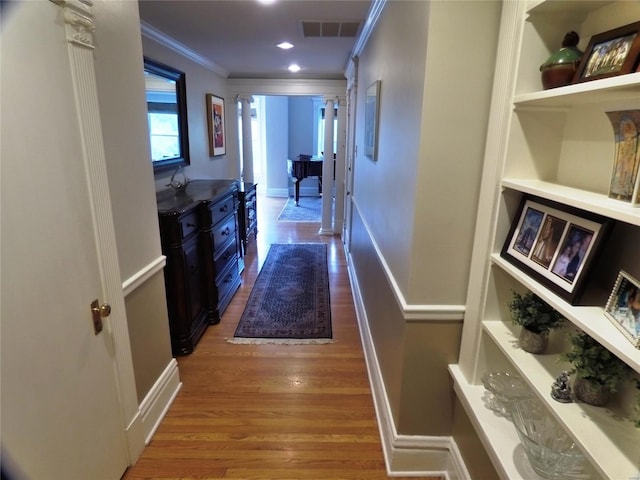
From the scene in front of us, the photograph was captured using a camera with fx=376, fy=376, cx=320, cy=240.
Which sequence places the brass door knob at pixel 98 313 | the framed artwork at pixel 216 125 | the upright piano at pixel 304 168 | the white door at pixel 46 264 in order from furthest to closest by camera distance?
the upright piano at pixel 304 168
the framed artwork at pixel 216 125
the brass door knob at pixel 98 313
the white door at pixel 46 264

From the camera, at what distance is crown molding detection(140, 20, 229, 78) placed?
2916 mm

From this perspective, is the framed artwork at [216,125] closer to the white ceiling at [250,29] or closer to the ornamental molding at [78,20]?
the white ceiling at [250,29]

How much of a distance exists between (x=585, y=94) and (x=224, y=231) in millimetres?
2808

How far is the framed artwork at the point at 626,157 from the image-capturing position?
2.72 feet

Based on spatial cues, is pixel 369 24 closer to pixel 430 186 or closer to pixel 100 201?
pixel 430 186

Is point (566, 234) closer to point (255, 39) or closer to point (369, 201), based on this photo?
point (369, 201)

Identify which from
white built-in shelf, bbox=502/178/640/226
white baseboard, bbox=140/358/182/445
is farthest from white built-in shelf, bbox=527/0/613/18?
white baseboard, bbox=140/358/182/445

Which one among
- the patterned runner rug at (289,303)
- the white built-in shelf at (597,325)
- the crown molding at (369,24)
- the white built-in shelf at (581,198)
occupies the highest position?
the crown molding at (369,24)

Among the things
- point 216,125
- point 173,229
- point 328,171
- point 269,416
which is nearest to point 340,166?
point 328,171

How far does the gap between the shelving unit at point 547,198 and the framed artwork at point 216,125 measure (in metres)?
3.75

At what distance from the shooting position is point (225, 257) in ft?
11.0

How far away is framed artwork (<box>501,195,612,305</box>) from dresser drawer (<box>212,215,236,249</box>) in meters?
2.29

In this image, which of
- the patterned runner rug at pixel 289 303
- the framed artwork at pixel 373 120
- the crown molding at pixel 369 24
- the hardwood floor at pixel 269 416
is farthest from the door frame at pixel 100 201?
the crown molding at pixel 369 24

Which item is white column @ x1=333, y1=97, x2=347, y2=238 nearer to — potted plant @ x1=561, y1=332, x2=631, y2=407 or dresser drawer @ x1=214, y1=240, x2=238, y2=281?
dresser drawer @ x1=214, y1=240, x2=238, y2=281
